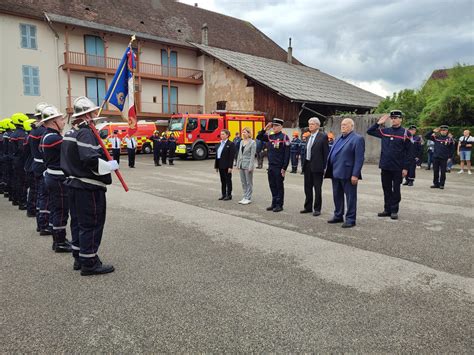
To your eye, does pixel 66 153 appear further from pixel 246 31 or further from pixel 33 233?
pixel 246 31

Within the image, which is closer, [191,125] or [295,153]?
[295,153]

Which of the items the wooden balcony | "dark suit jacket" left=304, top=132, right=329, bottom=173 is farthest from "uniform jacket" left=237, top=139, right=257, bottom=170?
the wooden balcony

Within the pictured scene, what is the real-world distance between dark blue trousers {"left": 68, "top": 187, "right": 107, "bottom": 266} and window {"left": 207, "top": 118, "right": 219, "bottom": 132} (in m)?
18.8

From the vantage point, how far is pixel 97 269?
14.3 ft

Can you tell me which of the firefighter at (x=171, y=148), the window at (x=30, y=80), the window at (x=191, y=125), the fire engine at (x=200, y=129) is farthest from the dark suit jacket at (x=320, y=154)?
the window at (x=30, y=80)

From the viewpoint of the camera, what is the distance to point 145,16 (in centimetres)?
3209

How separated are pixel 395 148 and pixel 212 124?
54.5 feet

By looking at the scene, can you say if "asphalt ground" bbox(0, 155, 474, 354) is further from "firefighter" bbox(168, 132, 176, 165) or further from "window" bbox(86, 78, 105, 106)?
"window" bbox(86, 78, 105, 106)

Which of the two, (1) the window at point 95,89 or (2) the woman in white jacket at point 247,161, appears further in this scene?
(1) the window at point 95,89

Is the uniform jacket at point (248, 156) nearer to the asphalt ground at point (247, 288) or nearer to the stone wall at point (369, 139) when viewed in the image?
the asphalt ground at point (247, 288)

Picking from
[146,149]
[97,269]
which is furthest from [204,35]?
[97,269]

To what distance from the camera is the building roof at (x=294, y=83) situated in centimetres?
2575

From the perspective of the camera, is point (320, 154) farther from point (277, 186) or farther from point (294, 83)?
point (294, 83)

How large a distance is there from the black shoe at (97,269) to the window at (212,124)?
18.8m
